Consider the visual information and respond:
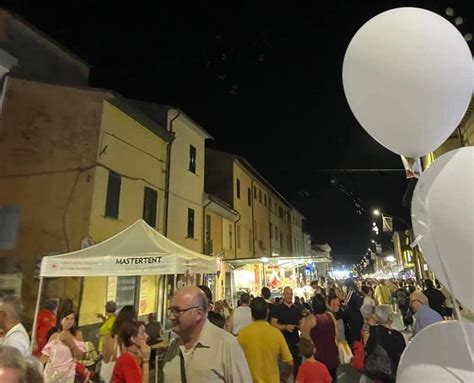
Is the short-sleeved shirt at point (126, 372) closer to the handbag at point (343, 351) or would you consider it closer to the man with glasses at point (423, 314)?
the man with glasses at point (423, 314)

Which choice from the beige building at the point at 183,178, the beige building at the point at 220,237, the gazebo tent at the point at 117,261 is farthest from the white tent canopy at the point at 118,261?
the beige building at the point at 220,237

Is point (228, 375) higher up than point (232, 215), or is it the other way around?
point (232, 215)

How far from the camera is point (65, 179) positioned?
36.8 feet

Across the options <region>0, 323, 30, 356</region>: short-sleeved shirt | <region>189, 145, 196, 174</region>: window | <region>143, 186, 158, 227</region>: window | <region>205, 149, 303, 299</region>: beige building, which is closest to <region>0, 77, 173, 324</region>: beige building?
<region>143, 186, 158, 227</region>: window

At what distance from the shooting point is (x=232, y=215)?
77.0 ft

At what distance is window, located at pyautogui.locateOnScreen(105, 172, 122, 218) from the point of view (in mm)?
11773

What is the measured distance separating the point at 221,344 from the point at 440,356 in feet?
4.57

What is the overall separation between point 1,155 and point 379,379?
12.1 metres

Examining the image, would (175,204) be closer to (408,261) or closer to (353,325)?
(353,325)

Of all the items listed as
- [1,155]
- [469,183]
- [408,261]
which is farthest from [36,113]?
[408,261]

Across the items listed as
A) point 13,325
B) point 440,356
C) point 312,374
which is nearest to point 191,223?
point 13,325

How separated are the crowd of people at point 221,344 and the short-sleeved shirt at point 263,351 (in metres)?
0.01

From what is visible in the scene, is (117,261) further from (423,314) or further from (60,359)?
(423,314)

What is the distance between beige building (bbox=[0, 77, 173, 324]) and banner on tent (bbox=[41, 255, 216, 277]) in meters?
3.97
